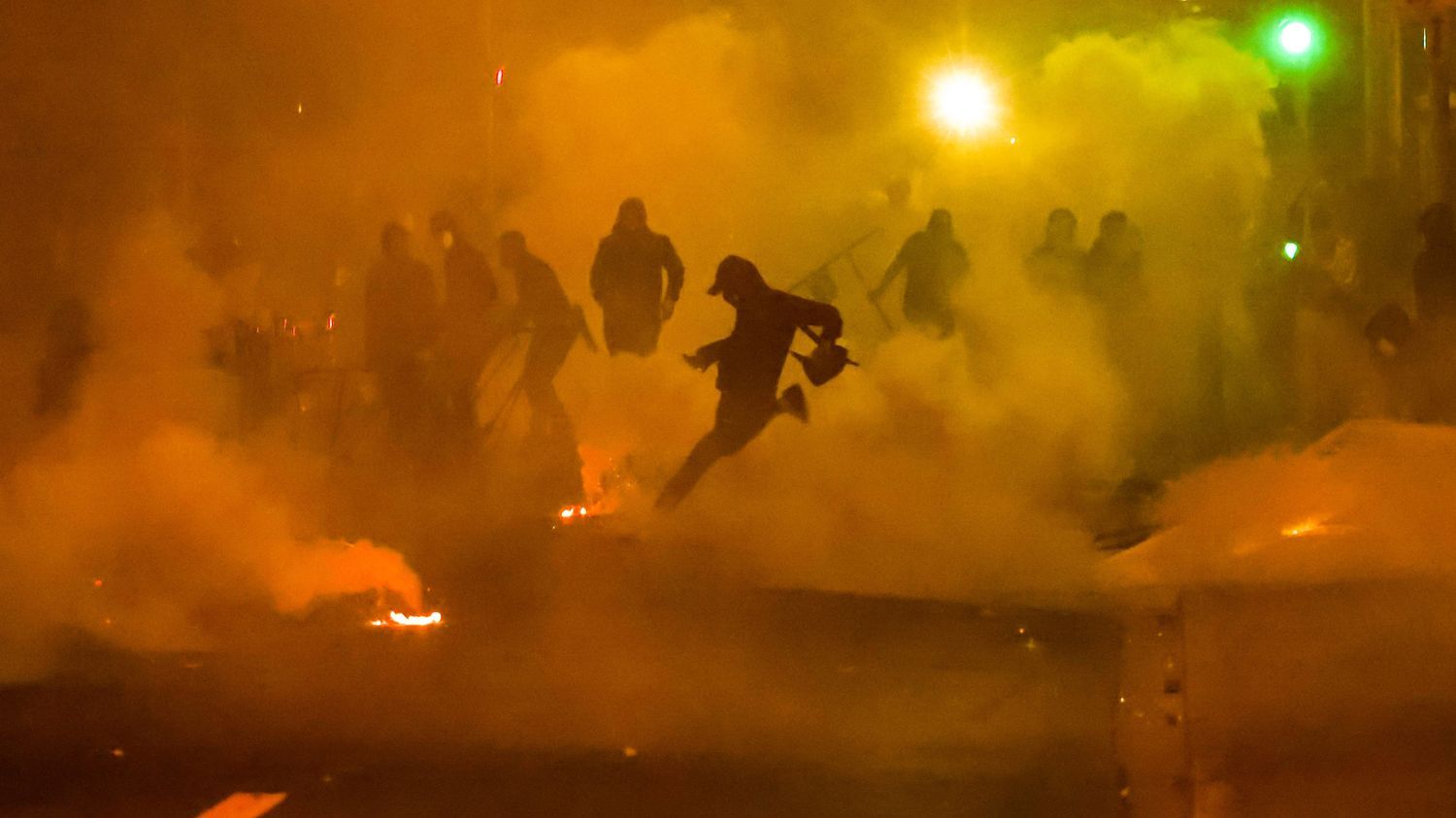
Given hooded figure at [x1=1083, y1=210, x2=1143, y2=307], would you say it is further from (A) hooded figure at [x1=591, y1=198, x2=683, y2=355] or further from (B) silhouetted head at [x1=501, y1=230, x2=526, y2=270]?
(B) silhouetted head at [x1=501, y1=230, x2=526, y2=270]

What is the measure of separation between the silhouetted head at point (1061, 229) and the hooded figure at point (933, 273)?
0.71 metres

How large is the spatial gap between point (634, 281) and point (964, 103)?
446 centimetres

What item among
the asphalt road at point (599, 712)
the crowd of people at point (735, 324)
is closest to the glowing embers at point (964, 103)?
the crowd of people at point (735, 324)

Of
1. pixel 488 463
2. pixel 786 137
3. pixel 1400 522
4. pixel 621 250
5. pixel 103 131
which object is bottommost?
pixel 1400 522

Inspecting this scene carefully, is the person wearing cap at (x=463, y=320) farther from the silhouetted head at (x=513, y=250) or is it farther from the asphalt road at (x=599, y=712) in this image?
the asphalt road at (x=599, y=712)

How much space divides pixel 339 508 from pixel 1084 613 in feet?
15.9

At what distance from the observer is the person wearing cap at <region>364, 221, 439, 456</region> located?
1078 centimetres

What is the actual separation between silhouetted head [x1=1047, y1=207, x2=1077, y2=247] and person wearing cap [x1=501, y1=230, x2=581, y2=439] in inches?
154

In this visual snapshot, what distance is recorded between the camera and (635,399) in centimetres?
1102

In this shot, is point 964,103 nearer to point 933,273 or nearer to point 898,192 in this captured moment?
point 898,192

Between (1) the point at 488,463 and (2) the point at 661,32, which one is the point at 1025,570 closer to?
(1) the point at 488,463

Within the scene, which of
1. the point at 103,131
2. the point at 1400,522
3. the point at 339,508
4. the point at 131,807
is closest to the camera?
the point at 131,807

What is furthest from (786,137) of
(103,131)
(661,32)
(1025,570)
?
(1025,570)

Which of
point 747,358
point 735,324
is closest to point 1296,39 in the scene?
point 735,324
